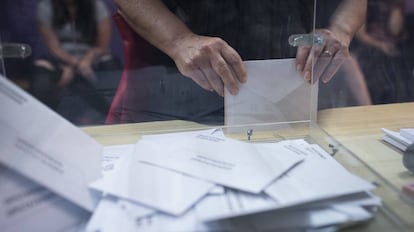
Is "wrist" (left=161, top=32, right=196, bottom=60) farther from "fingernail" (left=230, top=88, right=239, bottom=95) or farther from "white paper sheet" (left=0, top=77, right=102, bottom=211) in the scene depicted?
"white paper sheet" (left=0, top=77, right=102, bottom=211)

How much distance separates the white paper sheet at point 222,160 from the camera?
61 centimetres

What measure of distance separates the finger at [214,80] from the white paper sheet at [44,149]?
40cm

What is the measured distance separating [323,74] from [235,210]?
60cm

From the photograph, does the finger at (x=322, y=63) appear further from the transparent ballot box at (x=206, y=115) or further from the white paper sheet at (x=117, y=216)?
the white paper sheet at (x=117, y=216)

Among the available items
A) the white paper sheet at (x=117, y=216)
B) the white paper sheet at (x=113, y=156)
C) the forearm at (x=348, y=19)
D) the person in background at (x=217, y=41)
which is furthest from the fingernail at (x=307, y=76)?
the white paper sheet at (x=117, y=216)

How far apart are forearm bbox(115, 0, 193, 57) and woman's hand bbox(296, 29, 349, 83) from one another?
0.29 m

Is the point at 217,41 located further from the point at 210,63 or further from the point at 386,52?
the point at 386,52

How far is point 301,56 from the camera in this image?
1027mm

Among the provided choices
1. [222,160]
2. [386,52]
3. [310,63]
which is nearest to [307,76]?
[310,63]

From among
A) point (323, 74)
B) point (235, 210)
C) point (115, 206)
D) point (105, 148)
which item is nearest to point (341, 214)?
point (235, 210)

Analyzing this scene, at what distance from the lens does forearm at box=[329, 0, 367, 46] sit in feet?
3.49

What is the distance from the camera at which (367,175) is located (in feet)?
2.28

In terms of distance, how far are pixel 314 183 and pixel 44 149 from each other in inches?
14.9

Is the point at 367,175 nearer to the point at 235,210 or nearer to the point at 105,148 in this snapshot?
→ the point at 235,210
